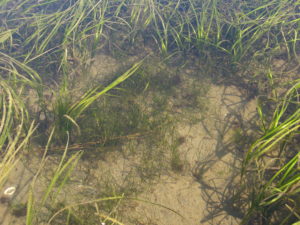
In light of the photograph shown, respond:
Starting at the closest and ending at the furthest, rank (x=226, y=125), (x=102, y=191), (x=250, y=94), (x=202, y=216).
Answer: (x=202, y=216) → (x=102, y=191) → (x=226, y=125) → (x=250, y=94)

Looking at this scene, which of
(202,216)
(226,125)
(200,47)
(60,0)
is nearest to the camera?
(202,216)

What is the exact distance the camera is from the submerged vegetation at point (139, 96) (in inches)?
75.2

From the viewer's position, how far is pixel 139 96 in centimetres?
292

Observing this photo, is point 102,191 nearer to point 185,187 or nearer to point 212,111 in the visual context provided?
point 185,187

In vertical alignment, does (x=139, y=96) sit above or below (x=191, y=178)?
above

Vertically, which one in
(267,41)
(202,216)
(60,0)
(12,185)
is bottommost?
(202,216)

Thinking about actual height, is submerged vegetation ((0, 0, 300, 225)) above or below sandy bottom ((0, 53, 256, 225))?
above

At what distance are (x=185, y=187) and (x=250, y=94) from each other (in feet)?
4.55

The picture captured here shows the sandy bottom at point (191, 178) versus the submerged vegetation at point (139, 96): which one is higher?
the submerged vegetation at point (139, 96)

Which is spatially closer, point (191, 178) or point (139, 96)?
point (191, 178)

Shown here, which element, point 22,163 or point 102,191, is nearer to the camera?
point 102,191

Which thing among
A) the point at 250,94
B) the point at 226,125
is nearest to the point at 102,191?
the point at 226,125

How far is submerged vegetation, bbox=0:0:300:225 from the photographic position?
1910 millimetres

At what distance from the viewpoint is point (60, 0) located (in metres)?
4.35
